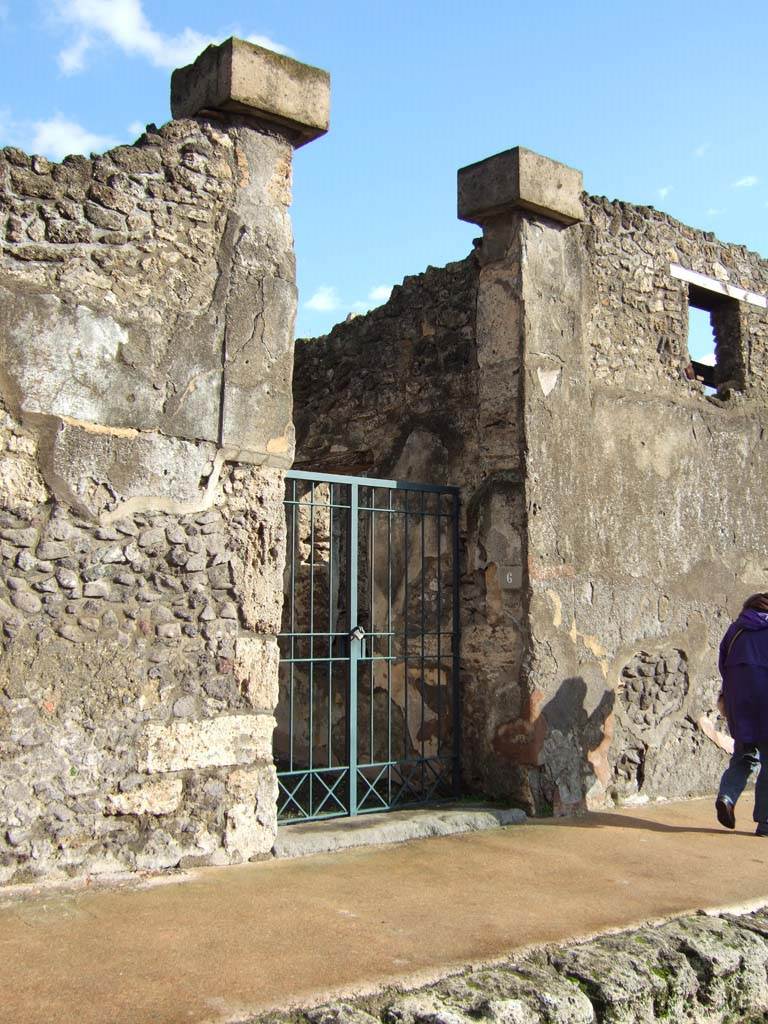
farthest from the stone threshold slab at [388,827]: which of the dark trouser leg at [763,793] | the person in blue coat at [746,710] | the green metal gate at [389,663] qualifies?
the dark trouser leg at [763,793]

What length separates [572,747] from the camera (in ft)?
17.5

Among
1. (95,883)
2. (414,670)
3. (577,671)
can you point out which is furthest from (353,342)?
(95,883)

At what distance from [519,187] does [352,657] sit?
8.92 feet

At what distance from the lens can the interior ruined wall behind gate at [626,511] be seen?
17.6ft

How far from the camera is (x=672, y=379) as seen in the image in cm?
618

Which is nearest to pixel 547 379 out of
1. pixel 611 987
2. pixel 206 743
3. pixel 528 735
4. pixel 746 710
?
pixel 528 735

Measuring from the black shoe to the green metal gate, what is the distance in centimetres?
139

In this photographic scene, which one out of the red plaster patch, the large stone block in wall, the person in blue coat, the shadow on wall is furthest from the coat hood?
the large stone block in wall

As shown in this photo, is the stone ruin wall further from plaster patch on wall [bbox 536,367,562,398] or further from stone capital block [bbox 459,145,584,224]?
plaster patch on wall [bbox 536,367,562,398]

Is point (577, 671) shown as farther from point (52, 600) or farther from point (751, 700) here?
point (52, 600)

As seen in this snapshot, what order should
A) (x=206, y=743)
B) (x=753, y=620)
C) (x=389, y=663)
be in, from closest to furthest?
(x=206, y=743)
(x=753, y=620)
(x=389, y=663)

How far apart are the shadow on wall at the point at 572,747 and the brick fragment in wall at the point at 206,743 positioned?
171 cm

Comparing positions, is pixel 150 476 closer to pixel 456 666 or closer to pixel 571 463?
pixel 456 666

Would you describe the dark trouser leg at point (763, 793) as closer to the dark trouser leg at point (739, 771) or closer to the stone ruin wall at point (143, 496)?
the dark trouser leg at point (739, 771)
